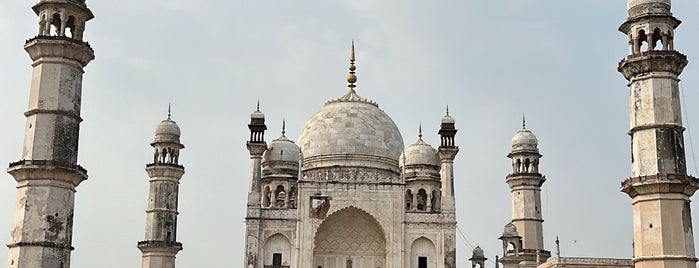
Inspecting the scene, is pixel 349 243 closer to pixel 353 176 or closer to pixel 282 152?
pixel 353 176

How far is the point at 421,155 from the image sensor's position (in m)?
30.9

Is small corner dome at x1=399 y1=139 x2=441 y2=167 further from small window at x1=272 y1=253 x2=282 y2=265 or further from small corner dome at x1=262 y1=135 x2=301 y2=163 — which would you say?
small window at x1=272 y1=253 x2=282 y2=265

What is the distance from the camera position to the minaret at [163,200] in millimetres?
27812

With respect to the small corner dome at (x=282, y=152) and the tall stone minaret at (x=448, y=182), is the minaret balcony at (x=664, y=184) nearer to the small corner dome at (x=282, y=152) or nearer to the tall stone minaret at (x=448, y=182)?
the tall stone minaret at (x=448, y=182)

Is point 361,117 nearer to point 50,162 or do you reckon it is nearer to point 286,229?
point 286,229

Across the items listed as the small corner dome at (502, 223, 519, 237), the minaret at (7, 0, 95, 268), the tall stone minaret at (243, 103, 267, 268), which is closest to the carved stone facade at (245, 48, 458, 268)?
the tall stone minaret at (243, 103, 267, 268)

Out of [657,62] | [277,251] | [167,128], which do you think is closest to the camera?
[657,62]

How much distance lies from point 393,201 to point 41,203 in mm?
11863

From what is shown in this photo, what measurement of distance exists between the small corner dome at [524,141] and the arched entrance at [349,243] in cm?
656

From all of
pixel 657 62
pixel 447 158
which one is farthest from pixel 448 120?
pixel 657 62

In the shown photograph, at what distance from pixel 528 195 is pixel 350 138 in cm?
619

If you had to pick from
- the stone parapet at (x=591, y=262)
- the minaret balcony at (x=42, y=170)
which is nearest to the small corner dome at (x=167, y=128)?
the minaret balcony at (x=42, y=170)

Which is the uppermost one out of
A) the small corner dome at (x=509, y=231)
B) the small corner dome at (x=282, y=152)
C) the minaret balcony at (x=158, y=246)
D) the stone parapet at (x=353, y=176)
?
the small corner dome at (x=282, y=152)

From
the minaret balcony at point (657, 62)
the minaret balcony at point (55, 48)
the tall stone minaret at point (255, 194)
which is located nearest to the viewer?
the minaret balcony at point (55, 48)
